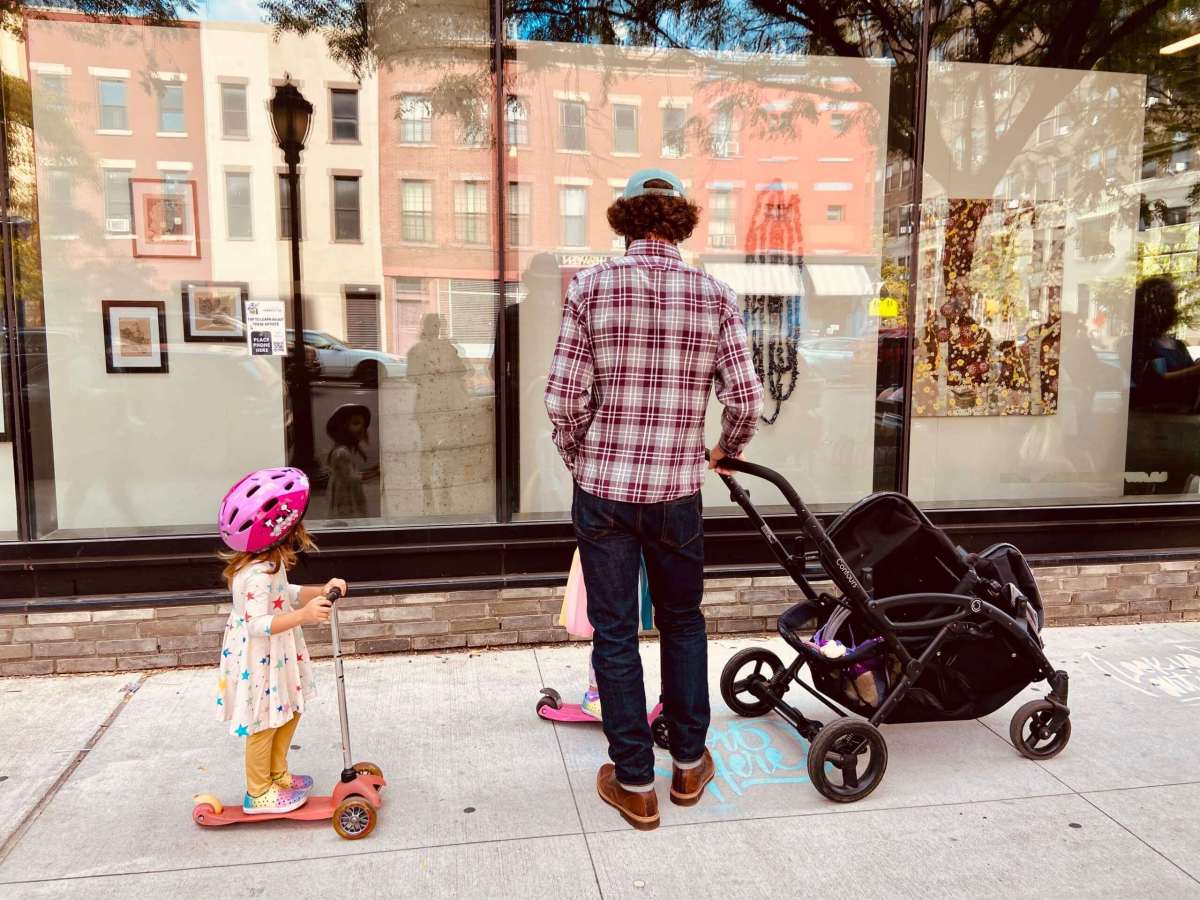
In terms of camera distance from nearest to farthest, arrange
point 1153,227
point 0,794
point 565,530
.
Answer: point 0,794 < point 565,530 < point 1153,227

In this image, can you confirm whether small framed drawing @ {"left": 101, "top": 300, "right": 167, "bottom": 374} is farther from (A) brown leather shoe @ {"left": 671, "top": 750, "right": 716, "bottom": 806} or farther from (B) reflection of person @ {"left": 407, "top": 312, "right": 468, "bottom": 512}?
(A) brown leather shoe @ {"left": 671, "top": 750, "right": 716, "bottom": 806}

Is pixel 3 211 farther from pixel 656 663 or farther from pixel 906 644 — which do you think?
pixel 906 644

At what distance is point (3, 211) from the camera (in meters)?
4.58

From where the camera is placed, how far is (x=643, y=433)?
306cm

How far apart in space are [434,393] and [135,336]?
1607mm

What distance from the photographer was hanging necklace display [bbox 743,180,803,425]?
5699mm

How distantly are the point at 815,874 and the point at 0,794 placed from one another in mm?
2909

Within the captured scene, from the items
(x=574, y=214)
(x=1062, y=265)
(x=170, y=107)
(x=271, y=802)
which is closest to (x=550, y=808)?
(x=271, y=802)

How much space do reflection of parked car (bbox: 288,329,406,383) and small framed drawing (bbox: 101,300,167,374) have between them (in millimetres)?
679

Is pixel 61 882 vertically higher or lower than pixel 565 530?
lower

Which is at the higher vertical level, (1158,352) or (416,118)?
(416,118)

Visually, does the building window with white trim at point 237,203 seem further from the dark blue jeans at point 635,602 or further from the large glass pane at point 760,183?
the dark blue jeans at point 635,602

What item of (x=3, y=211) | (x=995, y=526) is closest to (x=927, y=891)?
(x=995, y=526)

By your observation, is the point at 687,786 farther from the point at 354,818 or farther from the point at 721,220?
the point at 721,220
